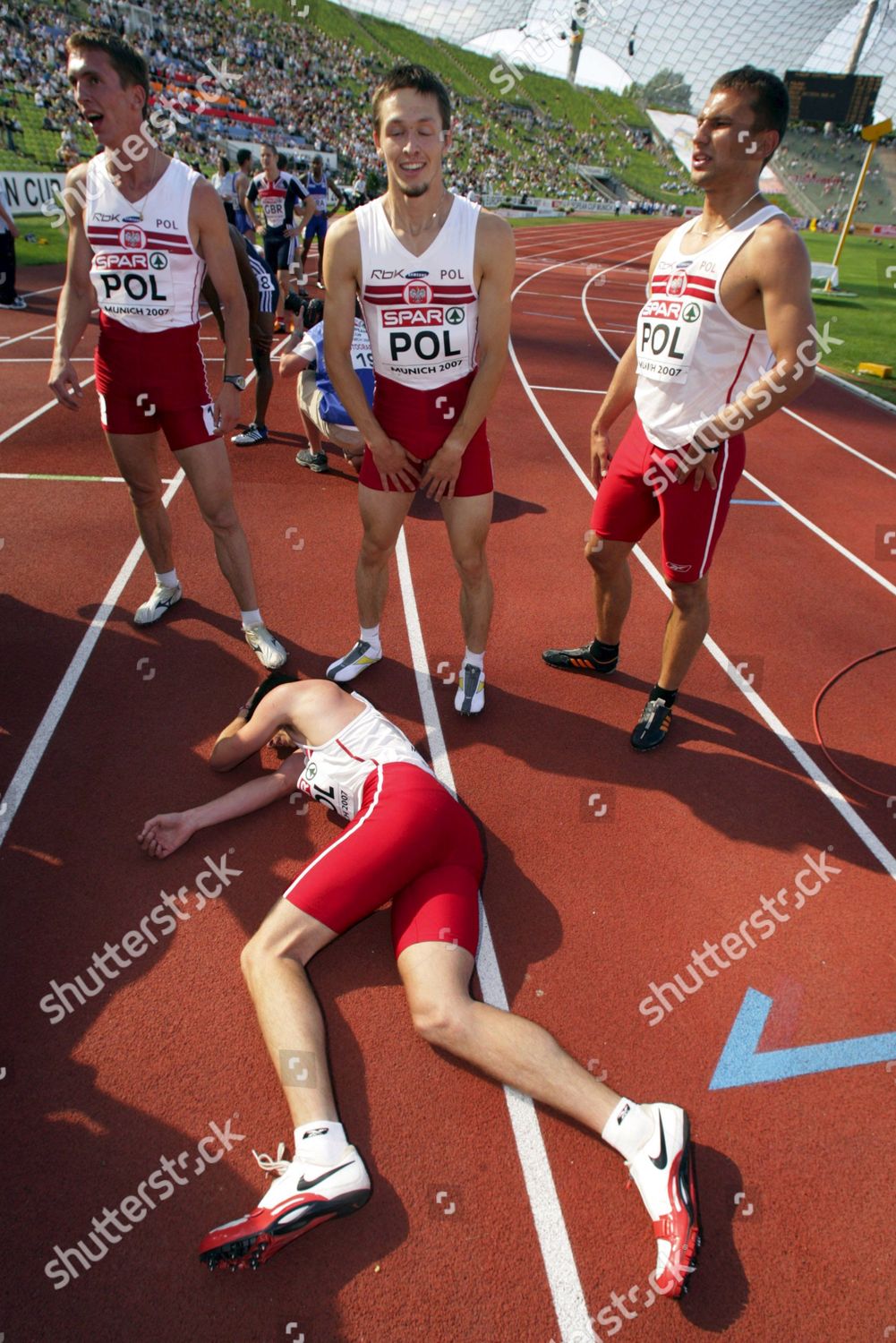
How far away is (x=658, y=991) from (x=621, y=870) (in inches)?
20.2

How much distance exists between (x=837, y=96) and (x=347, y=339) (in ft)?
179

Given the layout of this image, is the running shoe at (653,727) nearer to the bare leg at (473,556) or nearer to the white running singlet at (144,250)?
the bare leg at (473,556)

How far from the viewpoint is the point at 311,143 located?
31984 millimetres

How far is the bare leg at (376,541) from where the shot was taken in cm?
334

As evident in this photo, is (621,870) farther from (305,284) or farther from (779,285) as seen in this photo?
(305,284)

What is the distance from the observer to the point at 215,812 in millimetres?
2818

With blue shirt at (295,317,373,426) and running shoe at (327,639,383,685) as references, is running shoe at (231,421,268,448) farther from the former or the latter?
running shoe at (327,639,383,685)

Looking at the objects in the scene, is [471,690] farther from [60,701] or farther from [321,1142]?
[321,1142]

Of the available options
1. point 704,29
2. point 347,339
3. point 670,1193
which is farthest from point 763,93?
point 704,29

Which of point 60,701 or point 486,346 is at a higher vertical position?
point 486,346

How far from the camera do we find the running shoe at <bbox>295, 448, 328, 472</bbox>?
6246 millimetres

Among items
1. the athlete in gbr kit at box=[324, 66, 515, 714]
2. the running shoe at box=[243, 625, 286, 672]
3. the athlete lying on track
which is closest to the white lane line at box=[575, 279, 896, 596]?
the athlete in gbr kit at box=[324, 66, 515, 714]

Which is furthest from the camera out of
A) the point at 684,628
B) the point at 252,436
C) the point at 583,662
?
the point at 252,436

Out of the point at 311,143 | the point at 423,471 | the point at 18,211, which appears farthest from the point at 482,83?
the point at 423,471
